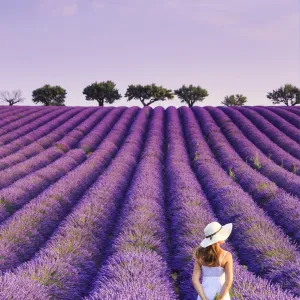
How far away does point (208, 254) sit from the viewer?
136 inches

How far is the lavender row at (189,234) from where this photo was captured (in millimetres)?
4016

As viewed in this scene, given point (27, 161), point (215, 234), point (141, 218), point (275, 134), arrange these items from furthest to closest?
point (275, 134), point (27, 161), point (141, 218), point (215, 234)

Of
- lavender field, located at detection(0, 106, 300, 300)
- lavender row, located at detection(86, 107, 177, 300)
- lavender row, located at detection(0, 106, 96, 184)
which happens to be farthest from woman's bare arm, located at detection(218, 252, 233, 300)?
lavender row, located at detection(0, 106, 96, 184)

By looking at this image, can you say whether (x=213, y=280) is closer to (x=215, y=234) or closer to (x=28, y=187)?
(x=215, y=234)

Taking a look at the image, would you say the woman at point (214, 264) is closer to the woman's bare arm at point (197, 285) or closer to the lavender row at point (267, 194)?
the woman's bare arm at point (197, 285)

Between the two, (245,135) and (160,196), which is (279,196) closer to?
(160,196)

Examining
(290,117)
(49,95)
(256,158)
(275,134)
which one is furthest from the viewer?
(49,95)

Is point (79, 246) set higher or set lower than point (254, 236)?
higher

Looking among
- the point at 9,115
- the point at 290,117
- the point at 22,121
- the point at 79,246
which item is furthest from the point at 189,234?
the point at 9,115

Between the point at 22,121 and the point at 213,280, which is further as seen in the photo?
the point at 22,121

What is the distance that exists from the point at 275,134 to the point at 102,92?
36573mm

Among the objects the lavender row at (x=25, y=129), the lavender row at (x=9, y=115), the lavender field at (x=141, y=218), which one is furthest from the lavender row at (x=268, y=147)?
the lavender row at (x=9, y=115)

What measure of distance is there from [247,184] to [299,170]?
2659 millimetres

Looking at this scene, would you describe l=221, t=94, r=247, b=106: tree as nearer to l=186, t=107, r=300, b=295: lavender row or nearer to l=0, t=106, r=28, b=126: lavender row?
l=0, t=106, r=28, b=126: lavender row
